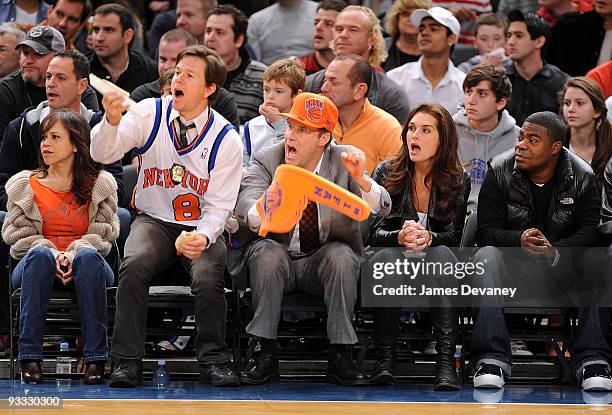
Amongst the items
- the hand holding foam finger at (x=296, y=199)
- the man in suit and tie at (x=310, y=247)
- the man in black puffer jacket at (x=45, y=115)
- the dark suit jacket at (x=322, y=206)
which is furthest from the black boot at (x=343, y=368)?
the man in black puffer jacket at (x=45, y=115)

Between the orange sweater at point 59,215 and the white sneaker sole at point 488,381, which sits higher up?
the orange sweater at point 59,215

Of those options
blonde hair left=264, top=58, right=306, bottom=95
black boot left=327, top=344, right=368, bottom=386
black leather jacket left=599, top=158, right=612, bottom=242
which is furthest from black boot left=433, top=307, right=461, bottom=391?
blonde hair left=264, top=58, right=306, bottom=95

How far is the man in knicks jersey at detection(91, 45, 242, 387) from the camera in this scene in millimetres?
7074

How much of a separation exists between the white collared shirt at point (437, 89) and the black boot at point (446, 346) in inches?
111

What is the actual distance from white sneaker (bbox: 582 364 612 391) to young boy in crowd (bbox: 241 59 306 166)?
99.4 inches

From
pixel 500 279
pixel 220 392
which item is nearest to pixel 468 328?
pixel 500 279

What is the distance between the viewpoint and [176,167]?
739cm

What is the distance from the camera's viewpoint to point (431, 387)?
734cm

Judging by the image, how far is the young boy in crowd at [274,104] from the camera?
8250mm

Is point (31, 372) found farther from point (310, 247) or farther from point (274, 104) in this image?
point (274, 104)


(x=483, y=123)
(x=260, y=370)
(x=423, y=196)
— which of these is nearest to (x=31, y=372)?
(x=260, y=370)

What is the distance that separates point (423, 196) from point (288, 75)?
4.42 feet

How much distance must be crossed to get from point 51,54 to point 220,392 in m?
3.16

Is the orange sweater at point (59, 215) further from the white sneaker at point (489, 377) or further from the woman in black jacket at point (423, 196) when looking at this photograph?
the white sneaker at point (489, 377)
